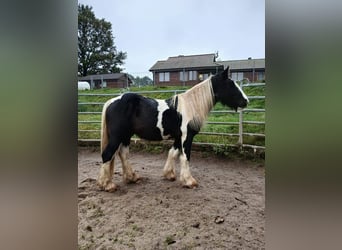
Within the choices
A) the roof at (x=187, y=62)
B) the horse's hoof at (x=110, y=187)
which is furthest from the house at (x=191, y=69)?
the horse's hoof at (x=110, y=187)

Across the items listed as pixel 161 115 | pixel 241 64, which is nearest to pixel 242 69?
pixel 241 64

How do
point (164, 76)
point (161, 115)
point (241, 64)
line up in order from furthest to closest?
1. point (161, 115)
2. point (164, 76)
3. point (241, 64)

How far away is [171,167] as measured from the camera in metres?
1.17

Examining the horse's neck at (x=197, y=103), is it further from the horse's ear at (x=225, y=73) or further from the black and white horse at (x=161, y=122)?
the horse's ear at (x=225, y=73)

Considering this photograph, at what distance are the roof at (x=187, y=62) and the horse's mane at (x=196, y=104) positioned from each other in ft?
0.53

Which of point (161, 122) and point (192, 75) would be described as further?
point (161, 122)

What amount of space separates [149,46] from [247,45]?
400 millimetres

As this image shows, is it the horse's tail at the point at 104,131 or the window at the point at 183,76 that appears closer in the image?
the window at the point at 183,76

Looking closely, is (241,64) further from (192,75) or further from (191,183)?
(191,183)

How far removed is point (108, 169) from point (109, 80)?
1.41 feet

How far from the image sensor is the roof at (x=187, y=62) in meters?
0.97

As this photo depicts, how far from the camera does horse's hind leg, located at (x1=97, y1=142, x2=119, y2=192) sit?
1.17 m
